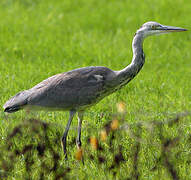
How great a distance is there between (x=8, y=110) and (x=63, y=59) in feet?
11.1

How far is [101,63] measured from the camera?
350 inches

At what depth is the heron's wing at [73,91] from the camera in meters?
5.81

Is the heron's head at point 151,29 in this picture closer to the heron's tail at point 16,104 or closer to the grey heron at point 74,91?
the grey heron at point 74,91

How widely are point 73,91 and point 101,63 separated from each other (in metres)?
3.12

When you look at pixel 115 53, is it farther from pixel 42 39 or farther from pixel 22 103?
pixel 22 103

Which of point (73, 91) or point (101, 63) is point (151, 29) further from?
point (101, 63)

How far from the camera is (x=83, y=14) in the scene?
11734 mm

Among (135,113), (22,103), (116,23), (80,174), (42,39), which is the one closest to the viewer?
(80,174)

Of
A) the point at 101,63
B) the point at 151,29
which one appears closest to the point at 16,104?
the point at 151,29

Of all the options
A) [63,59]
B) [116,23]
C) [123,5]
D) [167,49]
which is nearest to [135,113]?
[63,59]

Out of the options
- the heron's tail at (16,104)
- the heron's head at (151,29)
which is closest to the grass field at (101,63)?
the heron's tail at (16,104)

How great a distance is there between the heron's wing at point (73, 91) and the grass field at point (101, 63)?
30cm

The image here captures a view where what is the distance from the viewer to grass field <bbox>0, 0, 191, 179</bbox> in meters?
5.14

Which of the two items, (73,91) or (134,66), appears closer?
(73,91)
